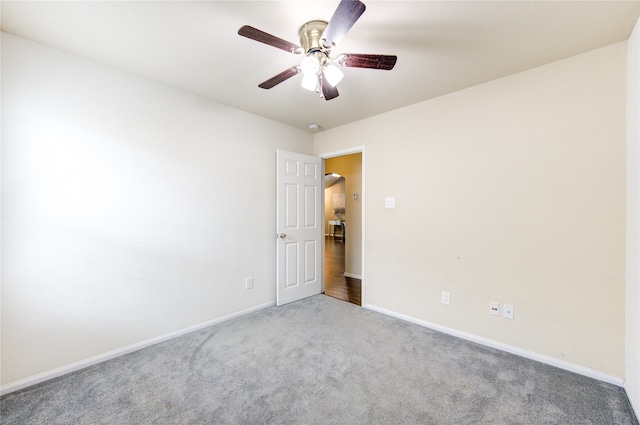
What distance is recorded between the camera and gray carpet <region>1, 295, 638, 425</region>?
1.53 metres

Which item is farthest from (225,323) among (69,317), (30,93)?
(30,93)

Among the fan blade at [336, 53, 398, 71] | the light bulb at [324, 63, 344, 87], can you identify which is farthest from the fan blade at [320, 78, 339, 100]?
the fan blade at [336, 53, 398, 71]

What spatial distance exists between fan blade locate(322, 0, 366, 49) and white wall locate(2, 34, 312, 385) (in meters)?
1.86

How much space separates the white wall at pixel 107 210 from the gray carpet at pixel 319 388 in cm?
35

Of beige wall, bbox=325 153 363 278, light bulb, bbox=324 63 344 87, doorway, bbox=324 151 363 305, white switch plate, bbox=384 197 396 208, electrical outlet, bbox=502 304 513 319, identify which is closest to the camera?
light bulb, bbox=324 63 344 87

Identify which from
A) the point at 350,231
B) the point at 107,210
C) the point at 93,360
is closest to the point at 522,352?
the point at 350,231

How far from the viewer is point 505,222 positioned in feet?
7.37

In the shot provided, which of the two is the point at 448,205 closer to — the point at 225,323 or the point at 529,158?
the point at 529,158

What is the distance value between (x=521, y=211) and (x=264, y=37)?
2.38 m

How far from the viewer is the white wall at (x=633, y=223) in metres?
1.56

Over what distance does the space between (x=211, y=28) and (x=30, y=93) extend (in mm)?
1410

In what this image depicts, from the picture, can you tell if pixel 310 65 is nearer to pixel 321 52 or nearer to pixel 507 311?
pixel 321 52

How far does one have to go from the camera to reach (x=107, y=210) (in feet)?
6.92

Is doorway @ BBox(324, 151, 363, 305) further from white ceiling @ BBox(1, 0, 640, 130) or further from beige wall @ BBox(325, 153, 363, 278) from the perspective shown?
white ceiling @ BBox(1, 0, 640, 130)
